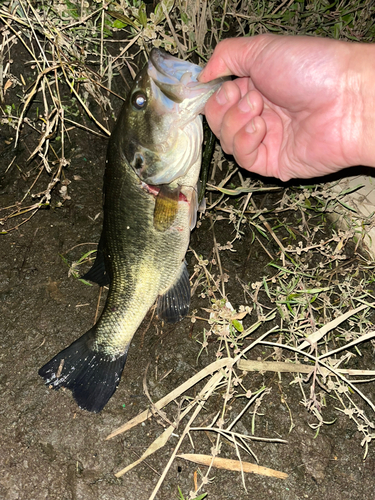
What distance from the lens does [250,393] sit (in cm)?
246

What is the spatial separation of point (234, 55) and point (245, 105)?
284 millimetres

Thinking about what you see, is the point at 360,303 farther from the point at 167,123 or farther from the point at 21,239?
the point at 21,239

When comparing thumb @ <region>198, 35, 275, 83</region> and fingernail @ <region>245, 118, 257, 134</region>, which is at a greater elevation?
thumb @ <region>198, 35, 275, 83</region>

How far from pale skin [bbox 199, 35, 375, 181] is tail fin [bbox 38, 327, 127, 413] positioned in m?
1.63

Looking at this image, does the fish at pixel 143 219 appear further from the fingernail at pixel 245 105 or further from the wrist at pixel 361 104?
the wrist at pixel 361 104

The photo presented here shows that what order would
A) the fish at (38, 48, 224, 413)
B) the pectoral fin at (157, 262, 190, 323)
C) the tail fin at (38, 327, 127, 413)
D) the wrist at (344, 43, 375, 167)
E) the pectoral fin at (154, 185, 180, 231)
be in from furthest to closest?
the pectoral fin at (157, 262, 190, 323) → the tail fin at (38, 327, 127, 413) → the pectoral fin at (154, 185, 180, 231) → the fish at (38, 48, 224, 413) → the wrist at (344, 43, 375, 167)

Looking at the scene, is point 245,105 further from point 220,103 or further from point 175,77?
point 175,77

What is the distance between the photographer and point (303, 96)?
2307 mm

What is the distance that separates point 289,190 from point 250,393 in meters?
1.56

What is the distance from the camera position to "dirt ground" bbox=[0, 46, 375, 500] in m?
2.51

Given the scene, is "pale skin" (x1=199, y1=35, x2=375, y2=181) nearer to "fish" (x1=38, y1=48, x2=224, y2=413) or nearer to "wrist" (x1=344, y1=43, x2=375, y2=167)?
"wrist" (x1=344, y1=43, x2=375, y2=167)

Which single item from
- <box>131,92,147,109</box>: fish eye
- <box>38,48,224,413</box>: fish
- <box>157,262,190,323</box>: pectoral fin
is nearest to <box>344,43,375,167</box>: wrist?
<box>38,48,224,413</box>: fish

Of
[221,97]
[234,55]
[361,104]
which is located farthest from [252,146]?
[361,104]

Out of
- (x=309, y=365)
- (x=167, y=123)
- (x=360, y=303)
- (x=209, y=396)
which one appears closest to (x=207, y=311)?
(x=209, y=396)
